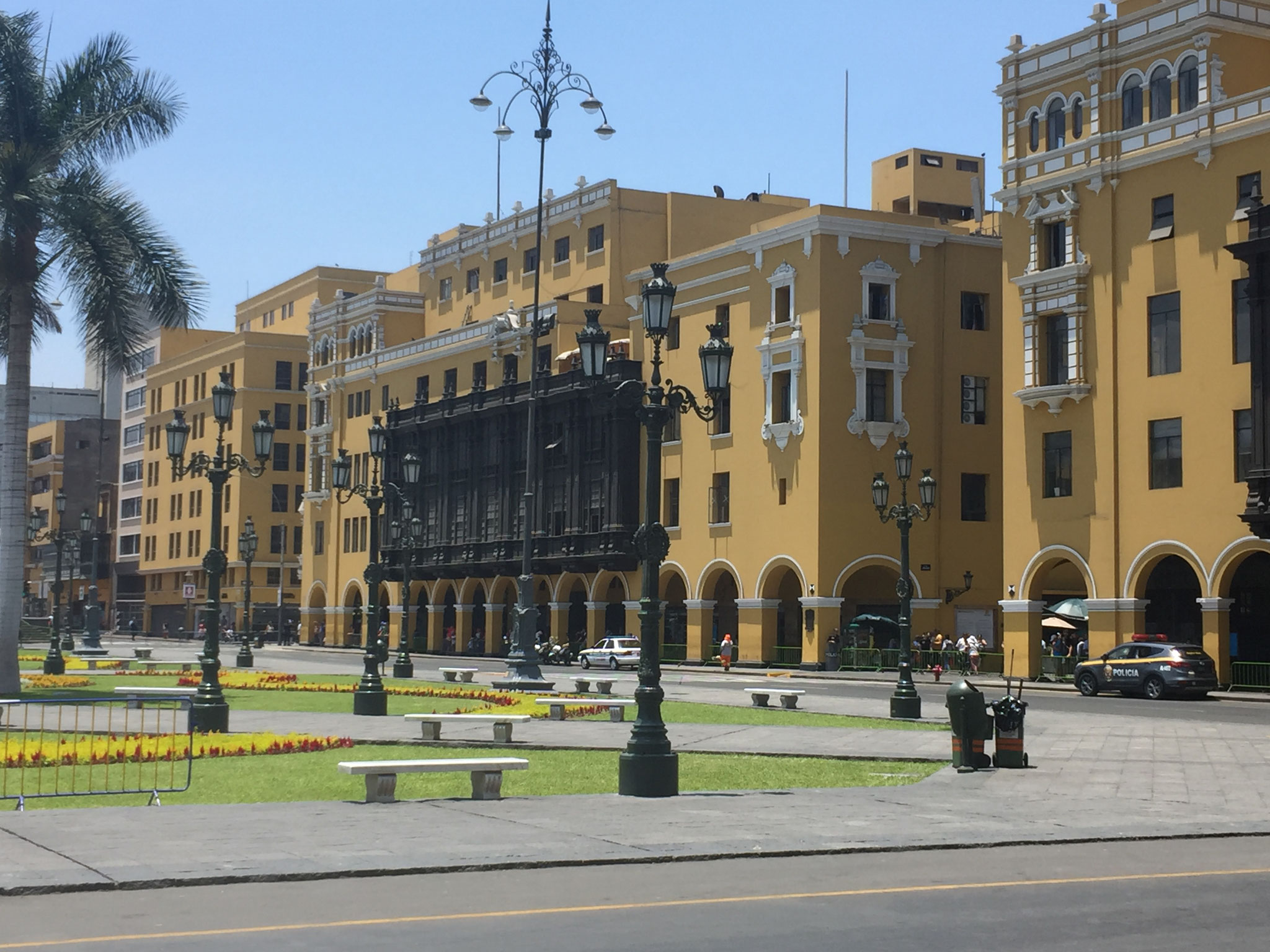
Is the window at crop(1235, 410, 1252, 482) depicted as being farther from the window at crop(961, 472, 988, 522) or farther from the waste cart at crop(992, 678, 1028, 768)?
the waste cart at crop(992, 678, 1028, 768)

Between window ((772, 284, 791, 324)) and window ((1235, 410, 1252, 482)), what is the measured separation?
20.5m

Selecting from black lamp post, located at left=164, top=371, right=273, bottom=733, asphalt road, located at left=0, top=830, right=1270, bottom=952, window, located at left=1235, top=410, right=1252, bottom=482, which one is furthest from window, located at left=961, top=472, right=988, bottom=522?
asphalt road, located at left=0, top=830, right=1270, bottom=952

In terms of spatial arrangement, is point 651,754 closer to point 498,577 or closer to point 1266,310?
point 1266,310

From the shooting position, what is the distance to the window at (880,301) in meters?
61.1

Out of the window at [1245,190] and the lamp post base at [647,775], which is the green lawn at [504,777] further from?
the window at [1245,190]

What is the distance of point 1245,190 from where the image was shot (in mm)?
45844

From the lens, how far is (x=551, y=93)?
37.2 m

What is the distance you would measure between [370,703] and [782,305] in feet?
118

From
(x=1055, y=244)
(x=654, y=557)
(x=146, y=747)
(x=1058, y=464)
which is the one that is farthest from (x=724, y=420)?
(x=654, y=557)

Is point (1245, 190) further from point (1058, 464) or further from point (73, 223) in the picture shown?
point (73, 223)

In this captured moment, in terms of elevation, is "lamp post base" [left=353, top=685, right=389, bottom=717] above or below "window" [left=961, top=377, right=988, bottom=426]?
below

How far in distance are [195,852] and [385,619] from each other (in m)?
77.4

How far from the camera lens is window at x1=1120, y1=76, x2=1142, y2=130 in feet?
161

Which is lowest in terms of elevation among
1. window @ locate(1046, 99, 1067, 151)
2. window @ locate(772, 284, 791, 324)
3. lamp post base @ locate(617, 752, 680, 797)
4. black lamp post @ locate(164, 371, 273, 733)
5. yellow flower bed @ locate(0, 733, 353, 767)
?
yellow flower bed @ locate(0, 733, 353, 767)
